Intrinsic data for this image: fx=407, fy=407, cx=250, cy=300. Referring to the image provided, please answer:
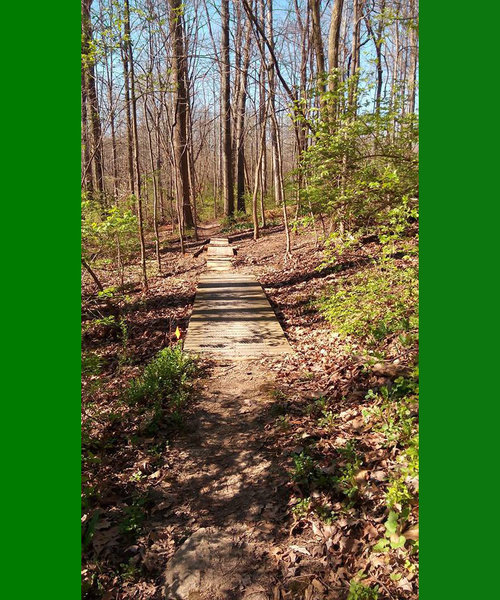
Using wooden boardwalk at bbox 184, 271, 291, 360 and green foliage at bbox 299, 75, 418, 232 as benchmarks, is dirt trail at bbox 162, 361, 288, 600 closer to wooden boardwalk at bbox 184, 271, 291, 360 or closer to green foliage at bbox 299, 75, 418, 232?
wooden boardwalk at bbox 184, 271, 291, 360

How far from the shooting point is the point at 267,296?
32.2ft

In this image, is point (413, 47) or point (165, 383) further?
point (413, 47)

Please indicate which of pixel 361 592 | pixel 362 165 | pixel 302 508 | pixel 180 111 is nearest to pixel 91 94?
pixel 180 111

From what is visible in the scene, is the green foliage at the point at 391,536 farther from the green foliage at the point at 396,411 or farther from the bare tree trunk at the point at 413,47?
the bare tree trunk at the point at 413,47

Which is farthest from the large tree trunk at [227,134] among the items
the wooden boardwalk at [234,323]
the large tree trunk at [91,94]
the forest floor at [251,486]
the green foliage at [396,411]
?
the green foliage at [396,411]

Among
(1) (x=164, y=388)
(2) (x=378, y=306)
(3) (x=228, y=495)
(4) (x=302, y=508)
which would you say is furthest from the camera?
(2) (x=378, y=306)

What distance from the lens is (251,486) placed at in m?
3.85

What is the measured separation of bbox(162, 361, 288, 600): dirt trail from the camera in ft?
9.56

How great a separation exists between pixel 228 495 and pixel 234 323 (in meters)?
4.57

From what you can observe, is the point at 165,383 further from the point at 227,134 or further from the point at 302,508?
the point at 227,134

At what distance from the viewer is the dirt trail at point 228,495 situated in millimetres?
2914

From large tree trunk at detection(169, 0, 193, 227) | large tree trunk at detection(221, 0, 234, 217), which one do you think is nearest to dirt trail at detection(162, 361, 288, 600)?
large tree trunk at detection(169, 0, 193, 227)

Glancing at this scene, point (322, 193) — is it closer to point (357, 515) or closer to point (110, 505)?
point (357, 515)

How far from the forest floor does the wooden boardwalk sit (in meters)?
0.43
